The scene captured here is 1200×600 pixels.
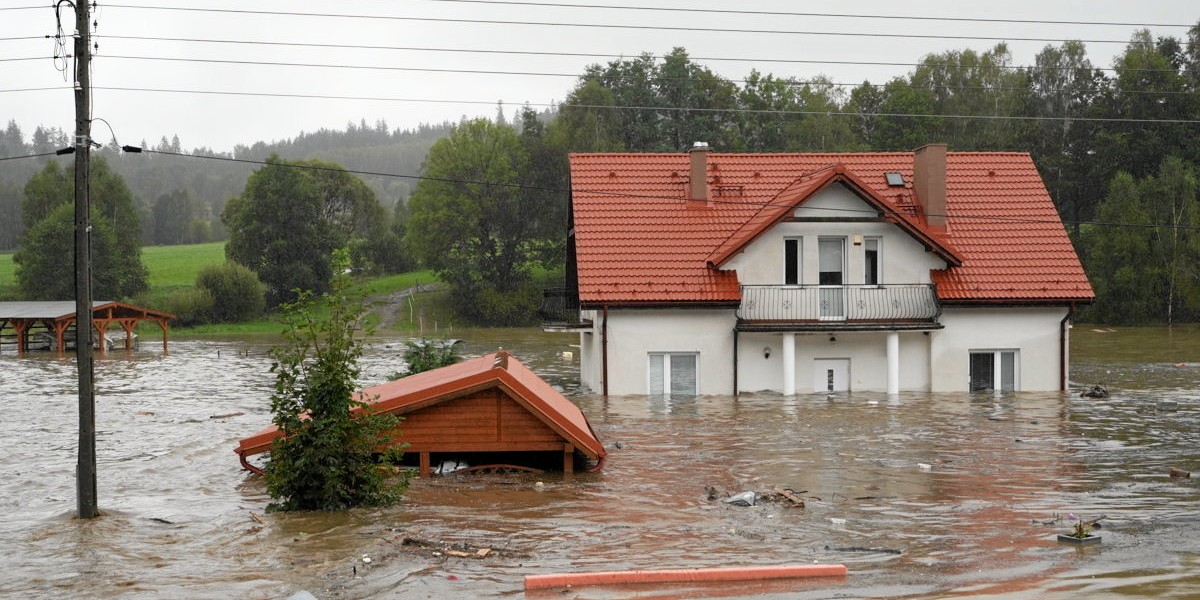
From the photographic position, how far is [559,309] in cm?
3788

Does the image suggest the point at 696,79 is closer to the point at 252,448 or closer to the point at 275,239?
the point at 275,239

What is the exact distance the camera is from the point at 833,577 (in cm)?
1174

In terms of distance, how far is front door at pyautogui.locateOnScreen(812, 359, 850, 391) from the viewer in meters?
32.3

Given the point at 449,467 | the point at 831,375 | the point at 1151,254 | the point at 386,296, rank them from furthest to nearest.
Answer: the point at 386,296
the point at 1151,254
the point at 831,375
the point at 449,467

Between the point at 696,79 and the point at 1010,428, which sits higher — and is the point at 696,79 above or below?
above

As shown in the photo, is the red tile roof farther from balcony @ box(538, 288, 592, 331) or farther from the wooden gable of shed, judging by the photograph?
the wooden gable of shed

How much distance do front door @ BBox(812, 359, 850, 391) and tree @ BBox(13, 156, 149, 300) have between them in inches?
2442

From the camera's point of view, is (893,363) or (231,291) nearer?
(893,363)

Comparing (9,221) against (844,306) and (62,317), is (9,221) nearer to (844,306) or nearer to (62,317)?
(62,317)

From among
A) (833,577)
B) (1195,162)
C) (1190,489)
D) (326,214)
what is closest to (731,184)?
(1190,489)

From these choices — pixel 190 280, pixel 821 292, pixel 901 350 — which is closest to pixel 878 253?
pixel 821 292

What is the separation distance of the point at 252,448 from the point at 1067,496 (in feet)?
39.2

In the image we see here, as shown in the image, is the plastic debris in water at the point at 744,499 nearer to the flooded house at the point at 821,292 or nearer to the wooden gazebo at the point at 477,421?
the wooden gazebo at the point at 477,421

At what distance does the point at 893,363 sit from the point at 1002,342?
319 centimetres
